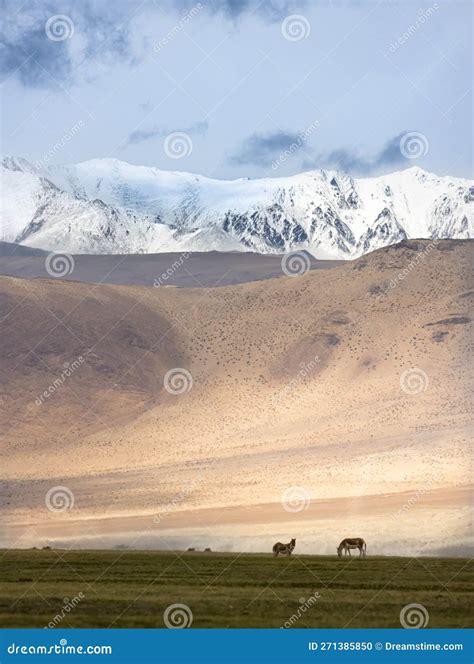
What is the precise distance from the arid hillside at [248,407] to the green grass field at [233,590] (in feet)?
97.6

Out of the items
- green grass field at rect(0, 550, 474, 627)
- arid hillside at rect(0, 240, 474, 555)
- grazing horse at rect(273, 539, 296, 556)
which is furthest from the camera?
arid hillside at rect(0, 240, 474, 555)

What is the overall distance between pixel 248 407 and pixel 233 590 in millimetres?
101665

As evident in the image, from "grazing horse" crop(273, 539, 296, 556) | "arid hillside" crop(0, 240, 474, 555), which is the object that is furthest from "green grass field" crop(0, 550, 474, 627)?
"arid hillside" crop(0, 240, 474, 555)

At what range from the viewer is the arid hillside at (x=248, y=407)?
103875 mm

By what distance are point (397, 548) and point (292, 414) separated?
5585 cm

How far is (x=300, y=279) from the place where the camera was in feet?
605

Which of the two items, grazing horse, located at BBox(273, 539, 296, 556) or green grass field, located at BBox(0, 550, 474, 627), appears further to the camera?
grazing horse, located at BBox(273, 539, 296, 556)

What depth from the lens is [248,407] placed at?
145m

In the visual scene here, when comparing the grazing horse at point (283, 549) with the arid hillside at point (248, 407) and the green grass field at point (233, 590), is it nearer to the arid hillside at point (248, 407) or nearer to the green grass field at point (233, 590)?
Result: the green grass field at point (233, 590)

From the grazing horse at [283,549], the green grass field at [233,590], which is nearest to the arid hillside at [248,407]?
the grazing horse at [283,549]

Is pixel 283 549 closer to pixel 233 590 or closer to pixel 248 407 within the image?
pixel 233 590

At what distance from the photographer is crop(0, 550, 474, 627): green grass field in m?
38.4

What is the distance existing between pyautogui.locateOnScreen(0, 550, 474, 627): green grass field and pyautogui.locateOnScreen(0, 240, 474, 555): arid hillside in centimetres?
2976

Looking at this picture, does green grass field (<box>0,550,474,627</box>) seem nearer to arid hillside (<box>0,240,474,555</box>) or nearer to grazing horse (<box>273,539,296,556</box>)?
grazing horse (<box>273,539,296,556</box>)
